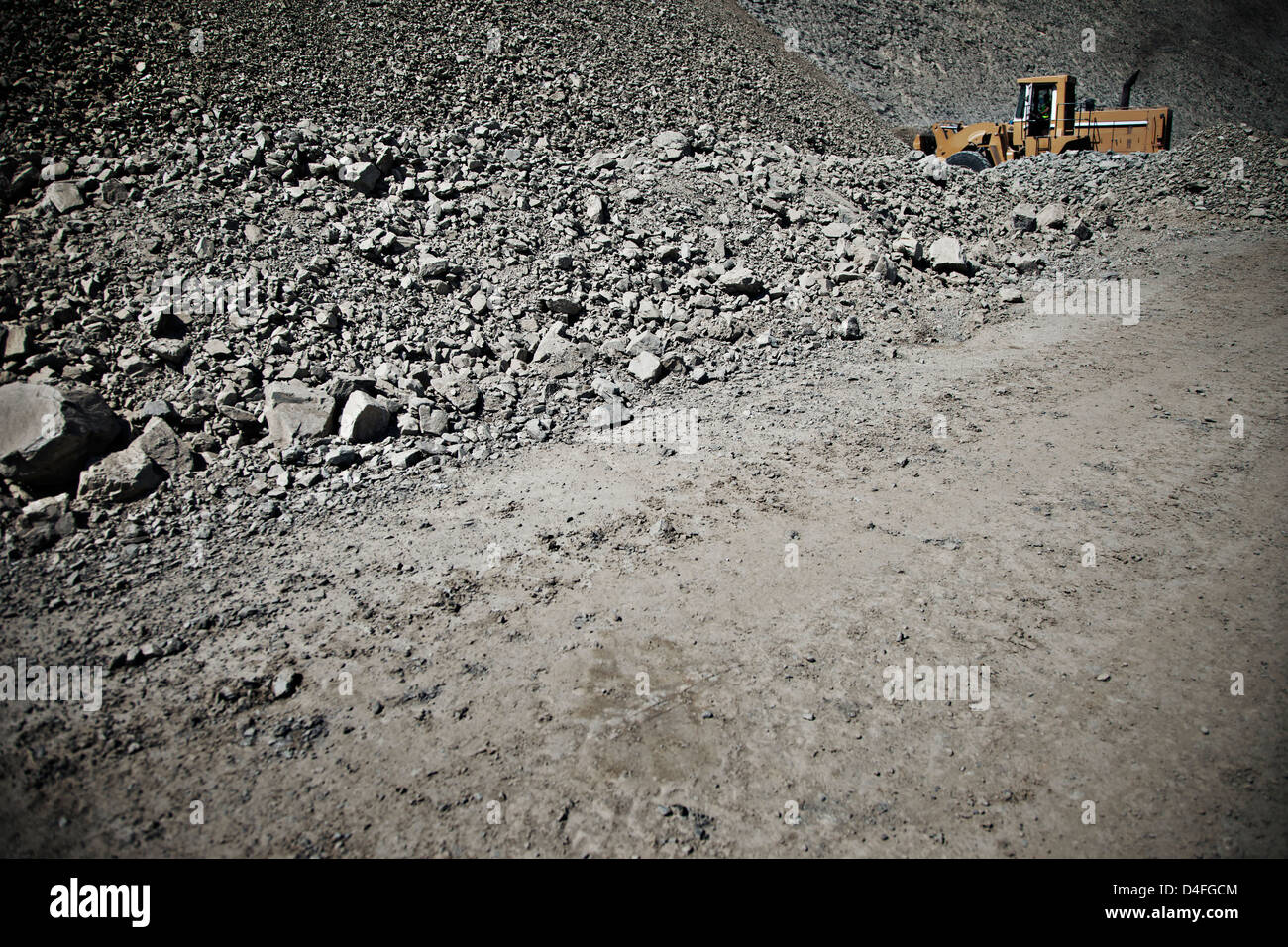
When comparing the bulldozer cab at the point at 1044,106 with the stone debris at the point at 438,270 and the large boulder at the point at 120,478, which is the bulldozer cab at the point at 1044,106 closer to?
the stone debris at the point at 438,270

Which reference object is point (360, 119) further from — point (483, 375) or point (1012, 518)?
point (1012, 518)

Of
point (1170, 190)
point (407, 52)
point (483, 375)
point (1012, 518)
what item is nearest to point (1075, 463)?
point (1012, 518)

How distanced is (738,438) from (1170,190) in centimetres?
940

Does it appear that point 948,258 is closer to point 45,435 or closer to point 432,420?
point 432,420

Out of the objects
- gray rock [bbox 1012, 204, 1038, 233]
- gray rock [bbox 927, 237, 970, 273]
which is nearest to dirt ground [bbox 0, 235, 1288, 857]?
gray rock [bbox 927, 237, 970, 273]

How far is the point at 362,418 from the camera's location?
17.8ft

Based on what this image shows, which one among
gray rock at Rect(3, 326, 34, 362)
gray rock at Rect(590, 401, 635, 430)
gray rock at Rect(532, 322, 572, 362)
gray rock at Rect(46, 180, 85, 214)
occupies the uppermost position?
gray rock at Rect(46, 180, 85, 214)

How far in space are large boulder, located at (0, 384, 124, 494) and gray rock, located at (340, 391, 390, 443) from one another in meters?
1.61

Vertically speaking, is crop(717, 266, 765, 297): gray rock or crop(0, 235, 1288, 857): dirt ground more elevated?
crop(717, 266, 765, 297): gray rock

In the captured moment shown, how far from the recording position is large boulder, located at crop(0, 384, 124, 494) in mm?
4543

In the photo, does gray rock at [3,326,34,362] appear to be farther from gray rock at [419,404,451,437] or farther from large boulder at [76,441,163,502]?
gray rock at [419,404,451,437]

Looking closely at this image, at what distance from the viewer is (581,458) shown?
5699 mm

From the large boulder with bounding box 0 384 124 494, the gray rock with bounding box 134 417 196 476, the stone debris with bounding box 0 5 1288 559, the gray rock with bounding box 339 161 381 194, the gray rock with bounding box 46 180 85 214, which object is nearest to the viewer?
the large boulder with bounding box 0 384 124 494

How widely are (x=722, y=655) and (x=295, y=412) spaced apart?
386 centimetres
